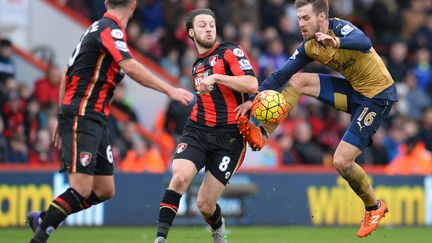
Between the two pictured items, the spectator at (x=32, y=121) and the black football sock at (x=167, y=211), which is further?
the spectator at (x=32, y=121)

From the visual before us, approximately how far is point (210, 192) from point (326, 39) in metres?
1.98

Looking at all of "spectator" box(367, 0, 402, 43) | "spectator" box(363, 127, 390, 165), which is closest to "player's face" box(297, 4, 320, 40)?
"spectator" box(363, 127, 390, 165)

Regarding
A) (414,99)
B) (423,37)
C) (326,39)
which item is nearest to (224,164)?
(326,39)

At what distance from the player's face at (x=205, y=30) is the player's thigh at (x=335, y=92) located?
1.41 m

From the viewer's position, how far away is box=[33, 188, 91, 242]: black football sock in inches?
376

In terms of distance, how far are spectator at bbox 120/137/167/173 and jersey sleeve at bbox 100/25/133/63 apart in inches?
287

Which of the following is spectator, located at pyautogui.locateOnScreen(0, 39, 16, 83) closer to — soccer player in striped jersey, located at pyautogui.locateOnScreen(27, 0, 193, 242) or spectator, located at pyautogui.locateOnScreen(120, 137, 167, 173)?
spectator, located at pyautogui.locateOnScreen(120, 137, 167, 173)

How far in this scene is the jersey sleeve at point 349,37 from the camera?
1035 centimetres

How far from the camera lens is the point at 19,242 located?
1272 cm

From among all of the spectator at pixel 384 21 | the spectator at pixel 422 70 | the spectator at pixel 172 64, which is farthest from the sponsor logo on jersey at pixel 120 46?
the spectator at pixel 384 21

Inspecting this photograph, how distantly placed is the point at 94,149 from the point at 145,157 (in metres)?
7.24

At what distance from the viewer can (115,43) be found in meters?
9.66

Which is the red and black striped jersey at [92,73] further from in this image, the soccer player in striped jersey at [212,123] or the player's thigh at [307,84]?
the player's thigh at [307,84]

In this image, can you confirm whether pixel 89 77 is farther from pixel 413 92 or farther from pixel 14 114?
pixel 413 92
